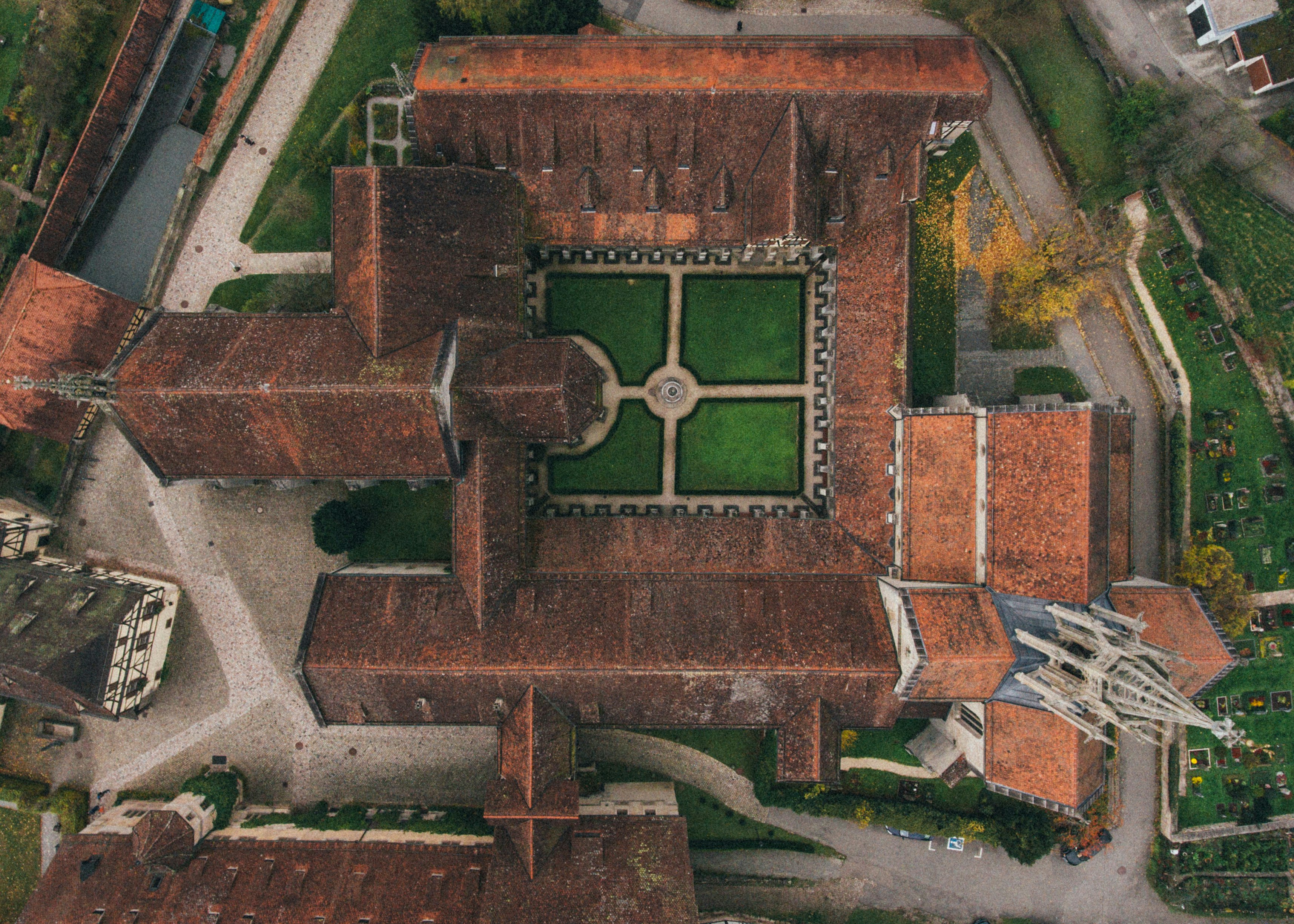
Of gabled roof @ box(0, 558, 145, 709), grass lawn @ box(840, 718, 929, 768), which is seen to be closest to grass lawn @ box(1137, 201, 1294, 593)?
grass lawn @ box(840, 718, 929, 768)

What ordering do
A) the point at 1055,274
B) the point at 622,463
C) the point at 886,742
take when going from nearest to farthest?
1. the point at 1055,274
2. the point at 886,742
3. the point at 622,463

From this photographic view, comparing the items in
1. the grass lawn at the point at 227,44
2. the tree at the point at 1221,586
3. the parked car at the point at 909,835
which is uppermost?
the grass lawn at the point at 227,44

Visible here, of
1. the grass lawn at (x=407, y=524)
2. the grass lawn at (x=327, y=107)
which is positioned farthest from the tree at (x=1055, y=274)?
the grass lawn at (x=327, y=107)

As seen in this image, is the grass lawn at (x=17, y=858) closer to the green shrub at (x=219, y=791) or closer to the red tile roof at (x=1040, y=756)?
the green shrub at (x=219, y=791)

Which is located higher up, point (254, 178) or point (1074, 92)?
point (1074, 92)

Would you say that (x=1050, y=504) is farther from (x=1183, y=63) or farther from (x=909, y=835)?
(x=1183, y=63)

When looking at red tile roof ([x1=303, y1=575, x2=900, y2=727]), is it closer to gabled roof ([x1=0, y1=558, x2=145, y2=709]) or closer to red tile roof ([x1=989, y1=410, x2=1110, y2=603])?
red tile roof ([x1=989, y1=410, x2=1110, y2=603])

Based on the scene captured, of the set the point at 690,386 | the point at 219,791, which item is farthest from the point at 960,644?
the point at 219,791
